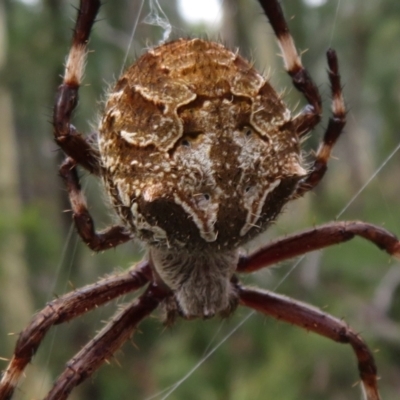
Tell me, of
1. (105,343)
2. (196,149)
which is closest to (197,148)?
(196,149)

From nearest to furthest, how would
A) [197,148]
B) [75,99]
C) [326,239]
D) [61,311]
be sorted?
[197,148] < [75,99] < [61,311] < [326,239]

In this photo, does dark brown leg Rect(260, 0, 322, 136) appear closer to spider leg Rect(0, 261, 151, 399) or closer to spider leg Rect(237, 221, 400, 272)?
spider leg Rect(237, 221, 400, 272)

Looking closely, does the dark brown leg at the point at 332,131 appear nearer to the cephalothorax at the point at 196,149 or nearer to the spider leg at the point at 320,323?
the cephalothorax at the point at 196,149

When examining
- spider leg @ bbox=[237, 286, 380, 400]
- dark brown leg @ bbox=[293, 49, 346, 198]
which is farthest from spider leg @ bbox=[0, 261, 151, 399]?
dark brown leg @ bbox=[293, 49, 346, 198]

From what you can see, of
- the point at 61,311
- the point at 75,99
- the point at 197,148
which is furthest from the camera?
the point at 61,311

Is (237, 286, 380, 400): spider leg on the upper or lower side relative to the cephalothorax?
lower

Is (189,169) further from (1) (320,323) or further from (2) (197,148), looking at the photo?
(1) (320,323)
